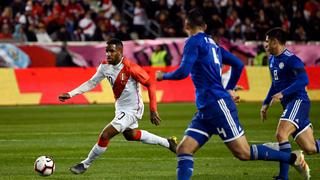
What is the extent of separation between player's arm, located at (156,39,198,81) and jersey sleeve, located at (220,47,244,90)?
1.84ft

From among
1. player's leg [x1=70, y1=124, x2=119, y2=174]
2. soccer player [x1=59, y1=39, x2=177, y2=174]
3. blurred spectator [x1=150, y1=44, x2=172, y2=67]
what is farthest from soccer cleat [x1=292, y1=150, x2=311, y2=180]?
blurred spectator [x1=150, y1=44, x2=172, y2=67]

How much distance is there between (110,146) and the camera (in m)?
16.1

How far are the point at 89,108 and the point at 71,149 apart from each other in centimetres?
982

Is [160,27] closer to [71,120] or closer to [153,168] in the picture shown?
→ [71,120]

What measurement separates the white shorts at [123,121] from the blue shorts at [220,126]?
110 inches

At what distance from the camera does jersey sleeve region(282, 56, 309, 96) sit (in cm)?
1096

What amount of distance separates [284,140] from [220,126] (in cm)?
186

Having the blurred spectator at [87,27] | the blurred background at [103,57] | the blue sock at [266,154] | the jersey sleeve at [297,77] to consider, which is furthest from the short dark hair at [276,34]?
the blurred spectator at [87,27]

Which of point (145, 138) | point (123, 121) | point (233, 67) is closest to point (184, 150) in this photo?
point (233, 67)

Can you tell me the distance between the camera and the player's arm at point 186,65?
30.4ft

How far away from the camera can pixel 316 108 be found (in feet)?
81.5

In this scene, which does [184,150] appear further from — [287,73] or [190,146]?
[287,73]

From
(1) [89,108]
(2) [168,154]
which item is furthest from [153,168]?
(1) [89,108]

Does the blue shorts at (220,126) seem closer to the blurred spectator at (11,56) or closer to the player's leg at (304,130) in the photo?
the player's leg at (304,130)
